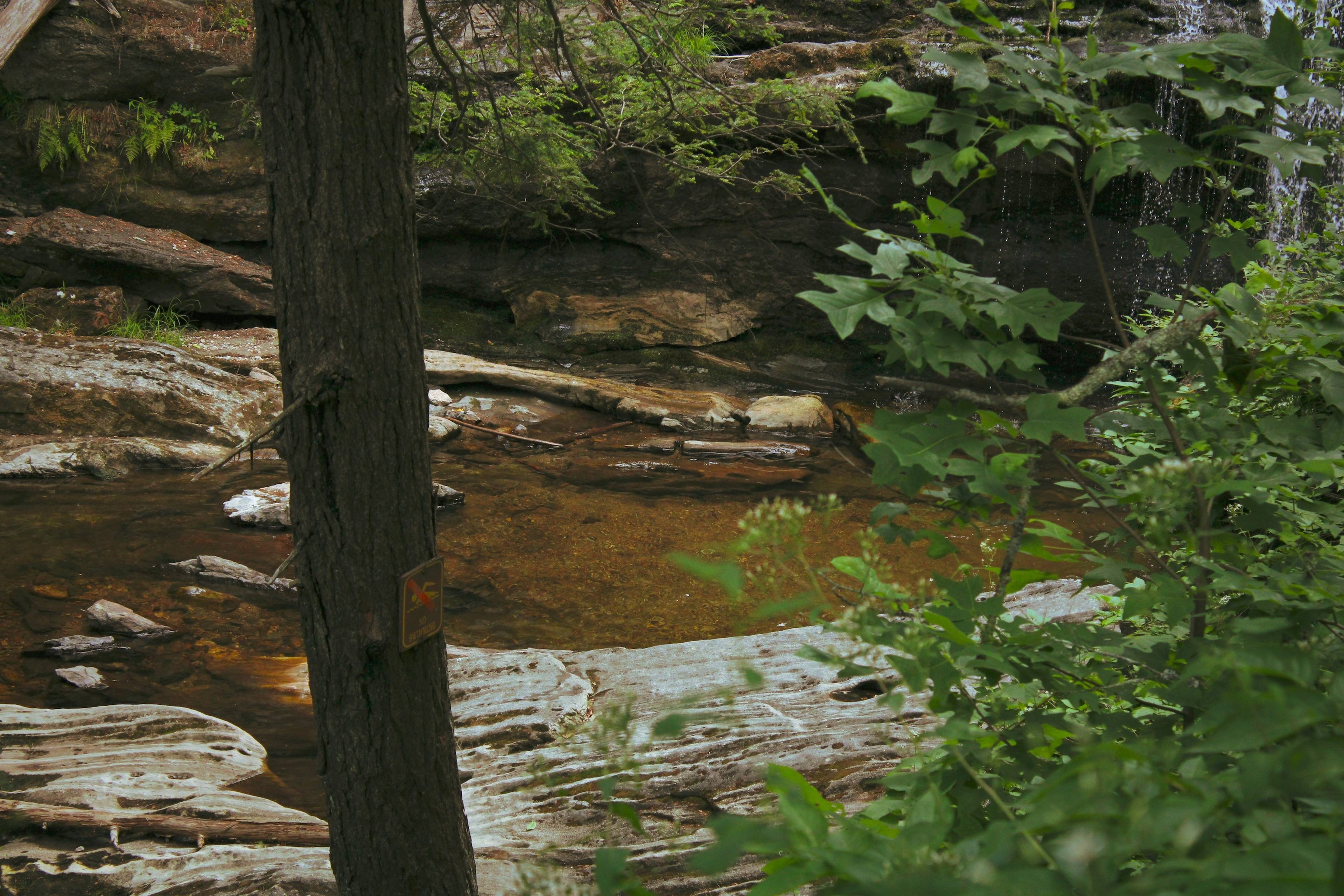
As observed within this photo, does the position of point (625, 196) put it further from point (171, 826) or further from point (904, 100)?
point (904, 100)

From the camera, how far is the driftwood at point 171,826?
313 centimetres

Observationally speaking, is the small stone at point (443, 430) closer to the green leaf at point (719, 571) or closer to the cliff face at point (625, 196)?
the cliff face at point (625, 196)

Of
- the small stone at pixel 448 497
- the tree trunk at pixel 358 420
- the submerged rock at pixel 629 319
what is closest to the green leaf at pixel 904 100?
the tree trunk at pixel 358 420

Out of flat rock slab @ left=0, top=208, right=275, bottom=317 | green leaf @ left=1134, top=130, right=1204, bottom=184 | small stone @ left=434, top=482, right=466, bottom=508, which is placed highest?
flat rock slab @ left=0, top=208, right=275, bottom=317

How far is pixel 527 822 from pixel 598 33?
368cm

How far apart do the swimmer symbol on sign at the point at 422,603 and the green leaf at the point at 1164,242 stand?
1.87 meters

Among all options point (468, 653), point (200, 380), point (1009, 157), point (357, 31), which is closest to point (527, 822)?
point (468, 653)

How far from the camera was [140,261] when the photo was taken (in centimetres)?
1089

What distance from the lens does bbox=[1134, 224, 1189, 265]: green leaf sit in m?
1.47

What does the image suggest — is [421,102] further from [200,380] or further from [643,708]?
[200,380]

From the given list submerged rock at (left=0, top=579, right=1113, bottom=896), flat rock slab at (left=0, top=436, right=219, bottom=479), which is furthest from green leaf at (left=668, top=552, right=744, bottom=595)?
flat rock slab at (left=0, top=436, right=219, bottom=479)

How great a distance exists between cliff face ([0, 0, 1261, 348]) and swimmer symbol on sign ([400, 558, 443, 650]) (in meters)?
8.28

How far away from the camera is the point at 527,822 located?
334 cm

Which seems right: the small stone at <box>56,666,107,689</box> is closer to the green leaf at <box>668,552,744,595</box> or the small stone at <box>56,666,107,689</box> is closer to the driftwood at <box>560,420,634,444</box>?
the green leaf at <box>668,552,744,595</box>
